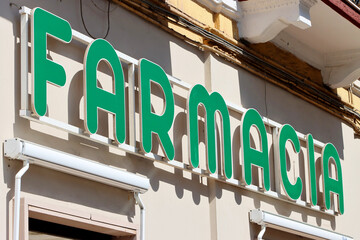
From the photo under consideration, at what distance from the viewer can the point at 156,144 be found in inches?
367

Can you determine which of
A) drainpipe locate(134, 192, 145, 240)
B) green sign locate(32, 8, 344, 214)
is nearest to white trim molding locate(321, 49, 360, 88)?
green sign locate(32, 8, 344, 214)

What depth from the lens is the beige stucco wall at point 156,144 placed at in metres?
7.80

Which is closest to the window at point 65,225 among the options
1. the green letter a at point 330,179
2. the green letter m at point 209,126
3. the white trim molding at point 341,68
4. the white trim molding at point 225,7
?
the green letter m at point 209,126

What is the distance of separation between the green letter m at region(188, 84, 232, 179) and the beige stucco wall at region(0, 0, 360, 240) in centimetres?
12

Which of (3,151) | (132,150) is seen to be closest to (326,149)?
(132,150)

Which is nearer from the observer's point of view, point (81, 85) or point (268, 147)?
point (81, 85)

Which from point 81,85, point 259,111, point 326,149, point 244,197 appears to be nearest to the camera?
point 81,85

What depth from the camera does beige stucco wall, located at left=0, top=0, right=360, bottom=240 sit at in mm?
7797

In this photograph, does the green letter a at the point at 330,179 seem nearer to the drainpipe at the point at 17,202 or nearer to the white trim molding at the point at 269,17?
the white trim molding at the point at 269,17

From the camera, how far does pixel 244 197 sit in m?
10.6

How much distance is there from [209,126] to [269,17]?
1.89m

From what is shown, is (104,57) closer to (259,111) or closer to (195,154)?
(195,154)

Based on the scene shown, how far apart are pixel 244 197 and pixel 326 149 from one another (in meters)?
2.13

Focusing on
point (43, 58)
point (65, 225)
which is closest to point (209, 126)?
point (65, 225)
